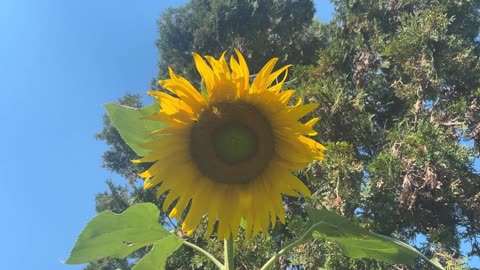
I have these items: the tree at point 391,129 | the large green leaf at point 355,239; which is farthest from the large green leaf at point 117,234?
the tree at point 391,129

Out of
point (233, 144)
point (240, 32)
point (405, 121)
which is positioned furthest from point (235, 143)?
point (240, 32)

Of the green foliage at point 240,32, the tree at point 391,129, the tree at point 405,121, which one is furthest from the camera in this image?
the green foliage at point 240,32

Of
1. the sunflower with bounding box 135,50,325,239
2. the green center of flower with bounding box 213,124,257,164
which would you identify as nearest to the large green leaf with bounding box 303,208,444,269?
the sunflower with bounding box 135,50,325,239

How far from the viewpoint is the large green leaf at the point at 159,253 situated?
0.99 metres

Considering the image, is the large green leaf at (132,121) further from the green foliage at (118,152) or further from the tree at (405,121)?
the green foliage at (118,152)

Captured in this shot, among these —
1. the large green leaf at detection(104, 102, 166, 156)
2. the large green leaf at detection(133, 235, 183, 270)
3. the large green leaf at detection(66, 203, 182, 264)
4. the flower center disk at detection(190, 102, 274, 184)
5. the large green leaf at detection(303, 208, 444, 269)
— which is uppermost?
the large green leaf at detection(104, 102, 166, 156)

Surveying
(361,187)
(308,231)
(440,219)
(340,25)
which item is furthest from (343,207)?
(340,25)

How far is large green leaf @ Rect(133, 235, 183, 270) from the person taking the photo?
0.99 meters

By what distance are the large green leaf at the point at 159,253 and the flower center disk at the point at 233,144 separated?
163 mm

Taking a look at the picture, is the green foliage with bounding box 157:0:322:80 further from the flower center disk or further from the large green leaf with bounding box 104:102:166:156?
the large green leaf with bounding box 104:102:166:156

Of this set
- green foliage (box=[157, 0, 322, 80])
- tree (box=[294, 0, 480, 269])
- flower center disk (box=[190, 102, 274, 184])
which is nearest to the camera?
flower center disk (box=[190, 102, 274, 184])

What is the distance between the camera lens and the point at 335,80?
4902 mm

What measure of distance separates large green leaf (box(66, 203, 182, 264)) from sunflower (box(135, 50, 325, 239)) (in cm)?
4

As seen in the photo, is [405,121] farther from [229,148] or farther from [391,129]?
[229,148]
